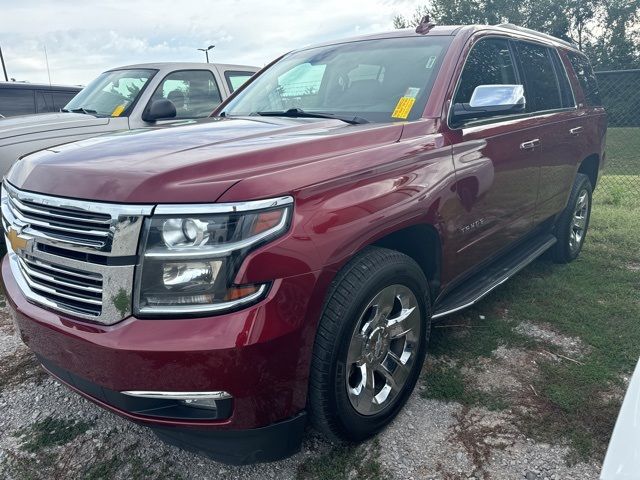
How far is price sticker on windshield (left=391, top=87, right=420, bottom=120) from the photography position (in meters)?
2.69

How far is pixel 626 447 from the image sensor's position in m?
1.31

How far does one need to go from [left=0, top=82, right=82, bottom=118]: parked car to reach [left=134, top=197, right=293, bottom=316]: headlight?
7199 millimetres

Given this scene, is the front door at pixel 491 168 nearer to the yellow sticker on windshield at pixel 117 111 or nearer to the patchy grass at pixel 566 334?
the patchy grass at pixel 566 334

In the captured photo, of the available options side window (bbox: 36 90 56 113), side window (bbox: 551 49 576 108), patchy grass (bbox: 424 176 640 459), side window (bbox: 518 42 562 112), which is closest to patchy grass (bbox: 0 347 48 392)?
patchy grass (bbox: 424 176 640 459)

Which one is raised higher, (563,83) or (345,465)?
(563,83)

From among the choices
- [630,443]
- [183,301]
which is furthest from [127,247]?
[630,443]

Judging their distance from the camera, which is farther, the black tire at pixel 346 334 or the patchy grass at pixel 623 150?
the patchy grass at pixel 623 150

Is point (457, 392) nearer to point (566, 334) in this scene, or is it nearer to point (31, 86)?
point (566, 334)

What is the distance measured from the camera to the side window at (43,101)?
26.6ft

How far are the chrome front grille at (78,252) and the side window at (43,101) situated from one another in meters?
6.99

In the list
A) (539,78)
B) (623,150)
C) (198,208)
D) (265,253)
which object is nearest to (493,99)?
(539,78)

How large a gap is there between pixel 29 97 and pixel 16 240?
7.02 m

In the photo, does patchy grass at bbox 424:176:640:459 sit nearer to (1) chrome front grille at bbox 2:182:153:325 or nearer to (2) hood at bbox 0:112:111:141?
(1) chrome front grille at bbox 2:182:153:325

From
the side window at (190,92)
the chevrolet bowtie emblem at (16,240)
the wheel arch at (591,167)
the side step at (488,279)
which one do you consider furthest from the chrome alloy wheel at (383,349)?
the side window at (190,92)
